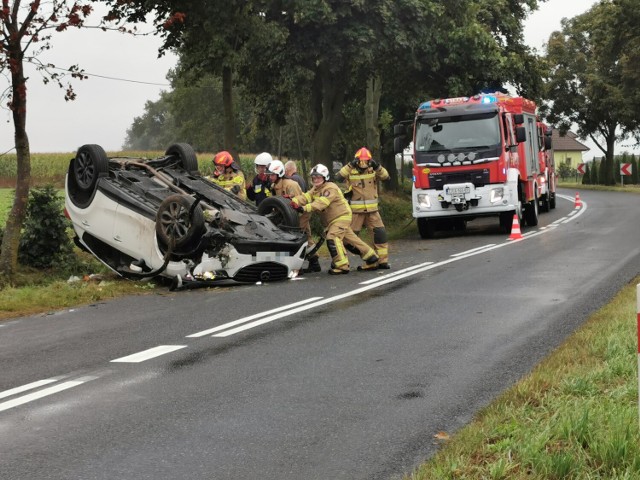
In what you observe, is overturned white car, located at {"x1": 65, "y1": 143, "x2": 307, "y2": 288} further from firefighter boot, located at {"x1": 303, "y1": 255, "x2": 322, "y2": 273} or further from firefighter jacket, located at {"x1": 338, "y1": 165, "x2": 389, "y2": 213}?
firefighter jacket, located at {"x1": 338, "y1": 165, "x2": 389, "y2": 213}

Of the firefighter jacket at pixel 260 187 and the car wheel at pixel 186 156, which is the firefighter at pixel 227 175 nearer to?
the firefighter jacket at pixel 260 187

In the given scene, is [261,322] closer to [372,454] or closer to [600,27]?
[372,454]

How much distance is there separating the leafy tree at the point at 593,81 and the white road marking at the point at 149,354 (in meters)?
48.4

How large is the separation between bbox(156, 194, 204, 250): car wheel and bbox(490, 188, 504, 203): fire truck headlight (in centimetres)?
1008

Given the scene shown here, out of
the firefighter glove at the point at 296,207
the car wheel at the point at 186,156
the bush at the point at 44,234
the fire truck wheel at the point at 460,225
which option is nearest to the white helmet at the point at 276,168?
the firefighter glove at the point at 296,207

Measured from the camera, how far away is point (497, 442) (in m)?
4.98

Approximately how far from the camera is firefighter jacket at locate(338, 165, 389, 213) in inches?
605

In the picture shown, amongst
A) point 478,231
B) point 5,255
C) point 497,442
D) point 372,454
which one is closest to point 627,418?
point 497,442

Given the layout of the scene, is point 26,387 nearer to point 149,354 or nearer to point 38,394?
point 38,394

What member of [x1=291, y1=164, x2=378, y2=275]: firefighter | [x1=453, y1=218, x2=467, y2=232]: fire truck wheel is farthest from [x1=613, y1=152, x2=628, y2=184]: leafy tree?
[x1=291, y1=164, x2=378, y2=275]: firefighter

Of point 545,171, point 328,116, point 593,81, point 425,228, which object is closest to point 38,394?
point 425,228

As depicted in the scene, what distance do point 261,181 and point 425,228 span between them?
7288 mm

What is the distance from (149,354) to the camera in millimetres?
8039

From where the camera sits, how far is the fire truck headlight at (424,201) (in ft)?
71.7
